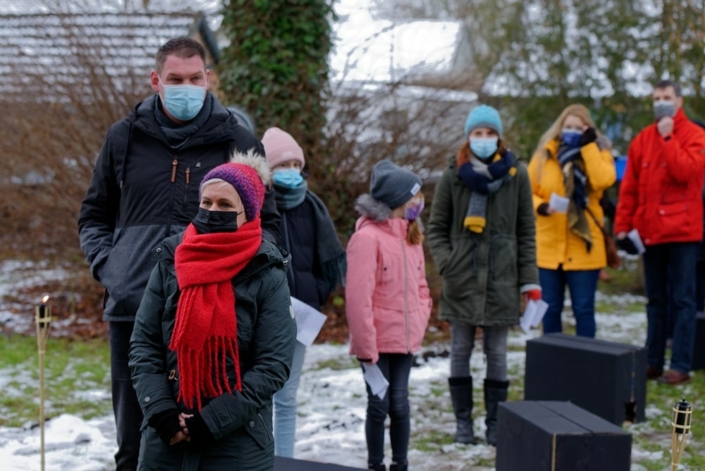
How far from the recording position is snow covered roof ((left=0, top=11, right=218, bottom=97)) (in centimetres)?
927

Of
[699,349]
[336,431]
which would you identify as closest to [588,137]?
[699,349]

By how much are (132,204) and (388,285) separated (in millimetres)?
1590

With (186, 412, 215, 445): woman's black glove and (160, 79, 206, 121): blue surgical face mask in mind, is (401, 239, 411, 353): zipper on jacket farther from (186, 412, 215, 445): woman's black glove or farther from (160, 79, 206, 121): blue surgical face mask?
(186, 412, 215, 445): woman's black glove

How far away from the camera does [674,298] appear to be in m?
6.64

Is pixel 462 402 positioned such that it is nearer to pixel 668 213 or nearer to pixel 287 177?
pixel 287 177

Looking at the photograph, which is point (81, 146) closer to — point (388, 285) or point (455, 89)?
point (455, 89)

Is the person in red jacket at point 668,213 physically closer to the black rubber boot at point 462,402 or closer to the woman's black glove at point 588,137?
the woman's black glove at point 588,137

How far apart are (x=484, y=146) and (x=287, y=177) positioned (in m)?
1.53

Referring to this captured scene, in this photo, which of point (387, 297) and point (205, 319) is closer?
point (205, 319)

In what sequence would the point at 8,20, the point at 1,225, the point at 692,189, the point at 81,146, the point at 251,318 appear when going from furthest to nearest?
the point at 8,20
the point at 1,225
the point at 81,146
the point at 692,189
the point at 251,318

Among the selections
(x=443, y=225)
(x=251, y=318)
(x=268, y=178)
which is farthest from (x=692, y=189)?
(x=251, y=318)

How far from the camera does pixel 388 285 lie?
469cm

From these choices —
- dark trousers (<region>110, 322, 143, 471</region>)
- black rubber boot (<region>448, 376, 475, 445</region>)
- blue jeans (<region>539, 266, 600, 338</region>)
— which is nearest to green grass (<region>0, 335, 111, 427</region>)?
dark trousers (<region>110, 322, 143, 471</region>)

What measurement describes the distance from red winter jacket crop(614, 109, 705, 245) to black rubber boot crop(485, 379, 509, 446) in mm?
1996
